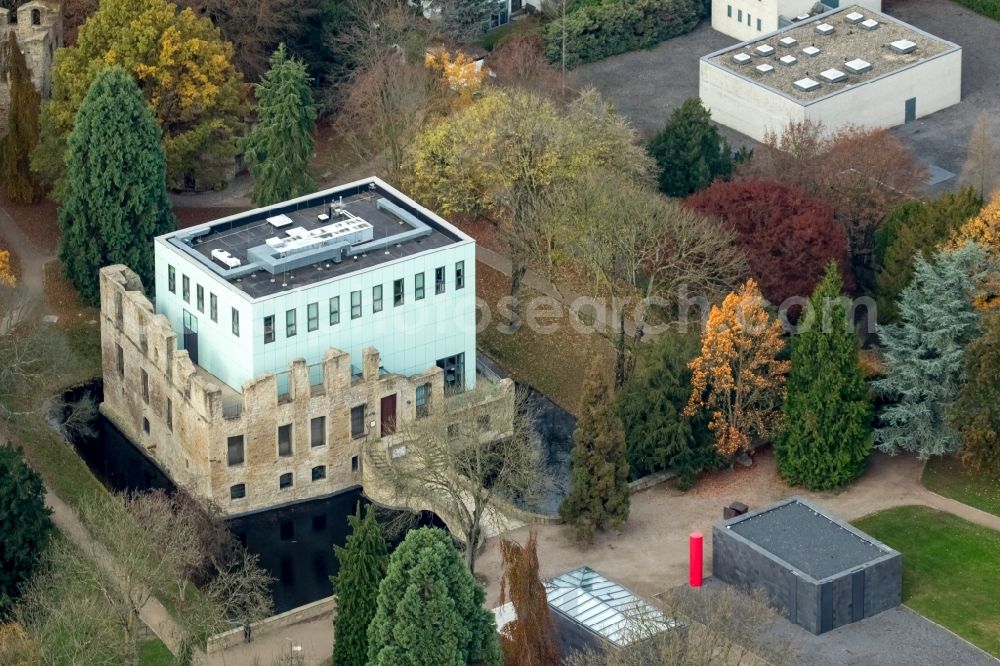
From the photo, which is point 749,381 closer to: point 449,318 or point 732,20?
point 449,318

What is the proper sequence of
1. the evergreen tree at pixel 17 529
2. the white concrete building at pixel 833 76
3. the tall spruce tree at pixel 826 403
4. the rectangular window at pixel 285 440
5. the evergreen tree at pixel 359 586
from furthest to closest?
1. the white concrete building at pixel 833 76
2. the rectangular window at pixel 285 440
3. the tall spruce tree at pixel 826 403
4. the evergreen tree at pixel 17 529
5. the evergreen tree at pixel 359 586

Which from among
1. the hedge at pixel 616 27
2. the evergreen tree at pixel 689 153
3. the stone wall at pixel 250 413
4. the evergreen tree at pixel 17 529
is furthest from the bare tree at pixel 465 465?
the hedge at pixel 616 27

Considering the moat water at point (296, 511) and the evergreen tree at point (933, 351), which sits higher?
the evergreen tree at point (933, 351)

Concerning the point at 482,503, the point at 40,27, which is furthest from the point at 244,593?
the point at 40,27

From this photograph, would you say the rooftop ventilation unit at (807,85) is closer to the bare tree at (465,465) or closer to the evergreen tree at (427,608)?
the bare tree at (465,465)

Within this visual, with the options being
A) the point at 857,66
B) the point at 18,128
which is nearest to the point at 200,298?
the point at 18,128

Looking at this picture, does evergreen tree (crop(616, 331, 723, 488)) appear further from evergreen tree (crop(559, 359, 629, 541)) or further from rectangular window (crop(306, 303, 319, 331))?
rectangular window (crop(306, 303, 319, 331))

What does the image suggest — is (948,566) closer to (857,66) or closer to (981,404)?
(981,404)
